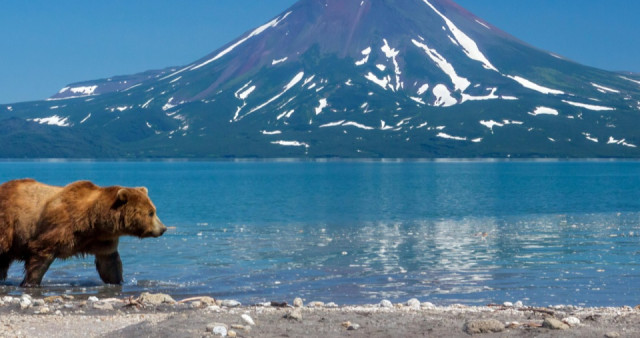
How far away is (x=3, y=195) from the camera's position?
1416 centimetres

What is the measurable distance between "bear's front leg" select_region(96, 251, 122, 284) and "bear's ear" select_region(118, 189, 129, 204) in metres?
1.80

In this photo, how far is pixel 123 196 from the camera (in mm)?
13547

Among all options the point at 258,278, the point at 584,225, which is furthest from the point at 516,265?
the point at 584,225

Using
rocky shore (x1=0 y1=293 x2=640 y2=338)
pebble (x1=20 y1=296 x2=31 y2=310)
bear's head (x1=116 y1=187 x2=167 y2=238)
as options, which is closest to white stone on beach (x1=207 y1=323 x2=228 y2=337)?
rocky shore (x1=0 y1=293 x2=640 y2=338)

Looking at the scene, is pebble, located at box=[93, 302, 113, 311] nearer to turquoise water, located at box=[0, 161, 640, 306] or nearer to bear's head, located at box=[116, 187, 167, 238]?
bear's head, located at box=[116, 187, 167, 238]

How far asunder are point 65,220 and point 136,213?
4.00 feet

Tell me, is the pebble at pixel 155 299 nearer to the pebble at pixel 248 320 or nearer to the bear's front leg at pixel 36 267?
the bear's front leg at pixel 36 267

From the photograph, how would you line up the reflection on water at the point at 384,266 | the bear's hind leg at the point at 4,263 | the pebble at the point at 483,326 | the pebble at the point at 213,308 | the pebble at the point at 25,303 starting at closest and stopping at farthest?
the pebble at the point at 483,326
the pebble at the point at 213,308
the pebble at the point at 25,303
the bear's hind leg at the point at 4,263
the reflection on water at the point at 384,266

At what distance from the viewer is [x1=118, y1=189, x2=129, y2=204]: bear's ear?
1345cm

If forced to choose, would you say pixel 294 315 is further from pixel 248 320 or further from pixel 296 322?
pixel 248 320

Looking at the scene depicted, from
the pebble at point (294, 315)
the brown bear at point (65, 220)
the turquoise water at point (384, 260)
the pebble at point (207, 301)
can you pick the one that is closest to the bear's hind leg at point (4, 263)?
the brown bear at point (65, 220)

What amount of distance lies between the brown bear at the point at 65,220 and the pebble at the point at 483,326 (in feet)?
19.9

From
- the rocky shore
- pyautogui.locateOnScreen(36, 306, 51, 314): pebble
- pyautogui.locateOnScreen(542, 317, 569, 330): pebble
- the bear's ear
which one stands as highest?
the bear's ear

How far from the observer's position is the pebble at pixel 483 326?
9391mm
